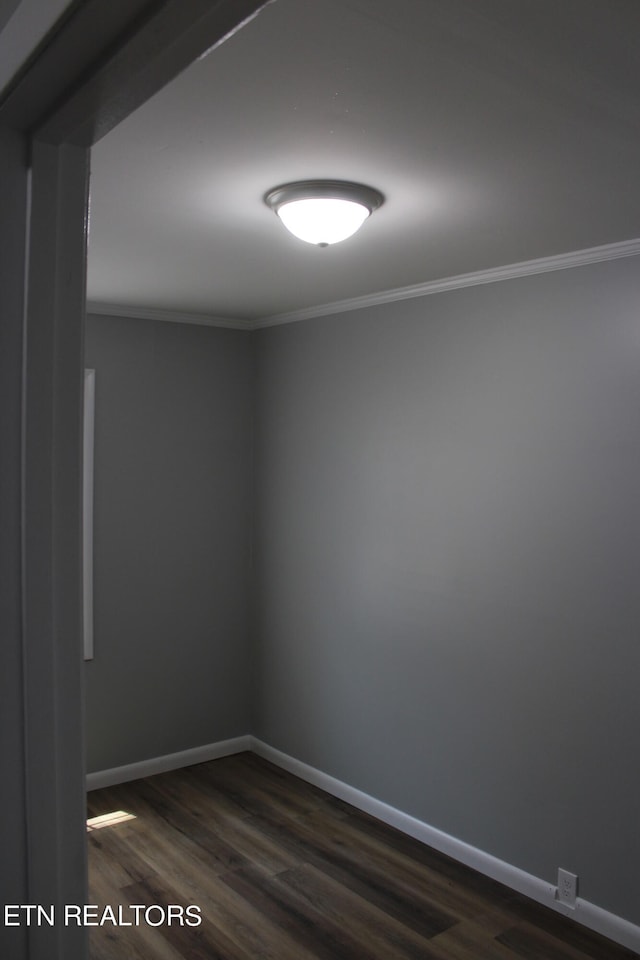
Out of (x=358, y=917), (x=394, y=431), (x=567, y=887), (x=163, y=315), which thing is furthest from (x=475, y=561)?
(x=163, y=315)

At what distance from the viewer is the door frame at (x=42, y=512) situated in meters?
0.79

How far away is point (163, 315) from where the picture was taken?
4.41 metres

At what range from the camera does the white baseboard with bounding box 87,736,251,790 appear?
4.35 metres

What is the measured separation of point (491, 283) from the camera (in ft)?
11.1

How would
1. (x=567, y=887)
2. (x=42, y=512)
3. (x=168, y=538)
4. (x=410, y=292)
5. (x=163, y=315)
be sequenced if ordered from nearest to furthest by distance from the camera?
(x=42, y=512) < (x=567, y=887) < (x=410, y=292) < (x=163, y=315) < (x=168, y=538)

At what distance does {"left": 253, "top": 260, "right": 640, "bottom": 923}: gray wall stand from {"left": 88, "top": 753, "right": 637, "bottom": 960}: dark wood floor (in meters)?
0.20

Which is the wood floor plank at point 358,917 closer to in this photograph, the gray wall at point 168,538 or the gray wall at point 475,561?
the gray wall at point 475,561

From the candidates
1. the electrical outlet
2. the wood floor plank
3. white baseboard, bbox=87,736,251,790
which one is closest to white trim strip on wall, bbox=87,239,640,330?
the electrical outlet

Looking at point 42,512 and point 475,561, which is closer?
point 42,512

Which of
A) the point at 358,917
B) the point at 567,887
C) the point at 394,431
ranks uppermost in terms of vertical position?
the point at 394,431

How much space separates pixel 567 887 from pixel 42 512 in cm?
301

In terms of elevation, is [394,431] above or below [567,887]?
above

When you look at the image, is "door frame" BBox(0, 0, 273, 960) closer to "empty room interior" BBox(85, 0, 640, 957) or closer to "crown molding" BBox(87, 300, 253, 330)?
"empty room interior" BBox(85, 0, 640, 957)

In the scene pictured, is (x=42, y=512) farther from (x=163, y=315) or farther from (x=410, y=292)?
(x=163, y=315)
